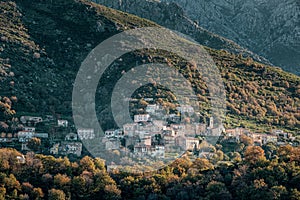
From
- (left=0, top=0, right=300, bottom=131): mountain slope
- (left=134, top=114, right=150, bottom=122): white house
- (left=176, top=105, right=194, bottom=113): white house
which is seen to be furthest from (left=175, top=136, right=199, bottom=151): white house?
(left=0, top=0, right=300, bottom=131): mountain slope

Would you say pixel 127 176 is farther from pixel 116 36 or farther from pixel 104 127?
pixel 116 36

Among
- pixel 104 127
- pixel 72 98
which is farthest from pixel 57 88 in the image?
pixel 104 127

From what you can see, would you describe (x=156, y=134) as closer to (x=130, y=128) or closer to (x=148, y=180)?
(x=130, y=128)

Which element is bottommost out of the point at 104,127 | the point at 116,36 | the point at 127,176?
the point at 127,176

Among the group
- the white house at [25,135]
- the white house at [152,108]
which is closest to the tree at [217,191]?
the white house at [152,108]

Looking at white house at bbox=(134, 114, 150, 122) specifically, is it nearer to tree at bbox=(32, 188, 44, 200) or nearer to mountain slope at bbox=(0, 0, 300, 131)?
mountain slope at bbox=(0, 0, 300, 131)

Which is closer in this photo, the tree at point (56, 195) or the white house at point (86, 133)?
the tree at point (56, 195)

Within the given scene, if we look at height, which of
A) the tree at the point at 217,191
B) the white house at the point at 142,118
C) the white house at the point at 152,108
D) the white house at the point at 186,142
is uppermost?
the white house at the point at 152,108

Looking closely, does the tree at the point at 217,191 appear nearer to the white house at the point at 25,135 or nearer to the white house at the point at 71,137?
the white house at the point at 71,137
